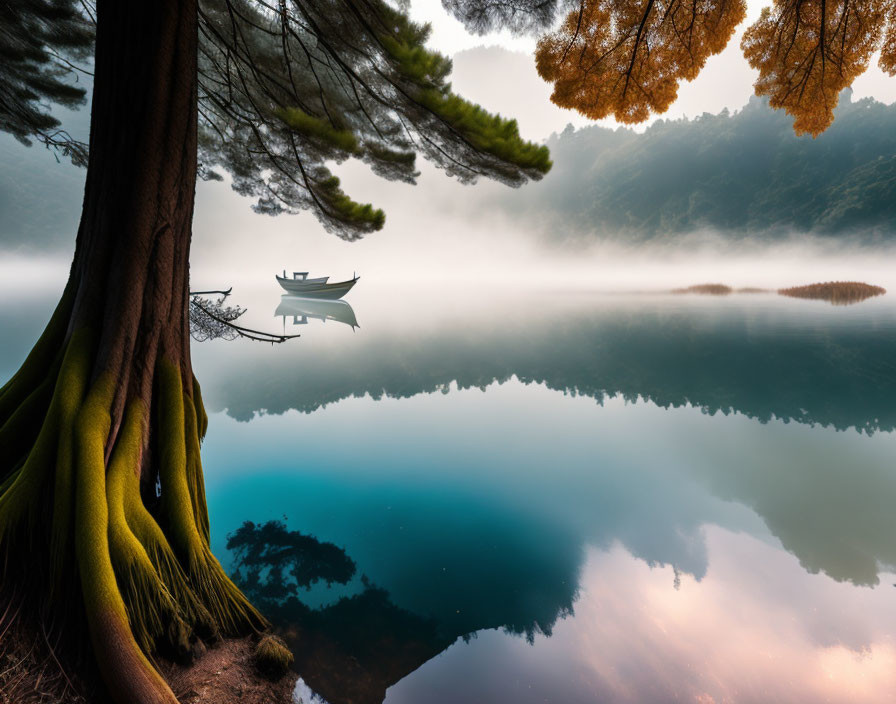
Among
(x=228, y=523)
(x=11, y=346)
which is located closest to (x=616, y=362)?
(x=228, y=523)

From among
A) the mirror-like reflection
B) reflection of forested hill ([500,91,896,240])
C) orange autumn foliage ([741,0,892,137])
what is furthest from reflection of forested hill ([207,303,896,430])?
reflection of forested hill ([500,91,896,240])

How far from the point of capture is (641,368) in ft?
39.4

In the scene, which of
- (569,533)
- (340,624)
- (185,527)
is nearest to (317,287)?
(569,533)

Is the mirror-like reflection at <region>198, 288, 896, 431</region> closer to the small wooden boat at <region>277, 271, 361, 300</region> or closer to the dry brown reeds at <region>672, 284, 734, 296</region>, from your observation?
the small wooden boat at <region>277, 271, 361, 300</region>

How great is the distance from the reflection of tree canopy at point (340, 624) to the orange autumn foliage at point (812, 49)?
505cm

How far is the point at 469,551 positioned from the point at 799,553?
3.20 metres

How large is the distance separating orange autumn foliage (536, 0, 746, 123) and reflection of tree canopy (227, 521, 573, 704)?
4582 millimetres

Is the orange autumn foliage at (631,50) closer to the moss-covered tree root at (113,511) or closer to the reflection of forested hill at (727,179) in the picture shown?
the moss-covered tree root at (113,511)

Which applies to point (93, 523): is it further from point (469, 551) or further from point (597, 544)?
point (597, 544)

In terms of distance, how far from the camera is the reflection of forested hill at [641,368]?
8.74 m

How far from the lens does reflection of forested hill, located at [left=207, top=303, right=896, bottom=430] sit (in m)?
8.74

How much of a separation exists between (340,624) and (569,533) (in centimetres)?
245

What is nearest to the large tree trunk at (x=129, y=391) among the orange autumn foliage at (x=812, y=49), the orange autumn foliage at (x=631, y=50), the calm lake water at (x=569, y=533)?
the calm lake water at (x=569, y=533)

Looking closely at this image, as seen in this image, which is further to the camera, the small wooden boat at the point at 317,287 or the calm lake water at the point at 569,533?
the small wooden boat at the point at 317,287
